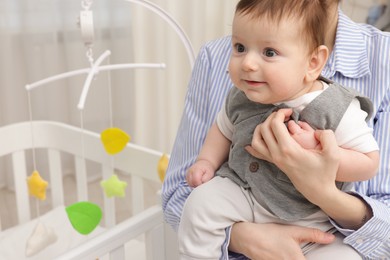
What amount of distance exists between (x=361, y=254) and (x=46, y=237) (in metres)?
0.91

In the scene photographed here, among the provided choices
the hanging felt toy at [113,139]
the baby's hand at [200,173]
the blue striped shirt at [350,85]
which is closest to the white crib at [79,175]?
the hanging felt toy at [113,139]

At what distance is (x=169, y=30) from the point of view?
2439 mm

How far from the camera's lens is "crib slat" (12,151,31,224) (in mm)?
1701

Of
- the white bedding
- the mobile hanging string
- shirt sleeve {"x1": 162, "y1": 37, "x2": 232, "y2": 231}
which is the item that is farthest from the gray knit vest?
the white bedding

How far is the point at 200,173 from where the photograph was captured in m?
0.86

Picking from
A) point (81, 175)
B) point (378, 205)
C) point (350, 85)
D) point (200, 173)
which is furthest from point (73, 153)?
point (378, 205)

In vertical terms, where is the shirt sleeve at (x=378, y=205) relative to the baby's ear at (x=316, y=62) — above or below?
below

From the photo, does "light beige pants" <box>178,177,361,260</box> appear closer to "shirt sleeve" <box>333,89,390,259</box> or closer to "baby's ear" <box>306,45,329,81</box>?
"shirt sleeve" <box>333,89,390,259</box>

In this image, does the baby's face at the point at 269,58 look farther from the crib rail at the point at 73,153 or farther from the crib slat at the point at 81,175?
the crib slat at the point at 81,175

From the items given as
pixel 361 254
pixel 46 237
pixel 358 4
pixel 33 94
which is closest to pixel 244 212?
pixel 361 254

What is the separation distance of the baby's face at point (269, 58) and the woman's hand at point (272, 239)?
206 millimetres

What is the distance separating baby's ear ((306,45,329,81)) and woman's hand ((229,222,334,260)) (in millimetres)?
237

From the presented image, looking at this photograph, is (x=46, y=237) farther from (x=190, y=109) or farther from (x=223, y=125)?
(x=223, y=125)

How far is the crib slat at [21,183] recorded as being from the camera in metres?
1.70
